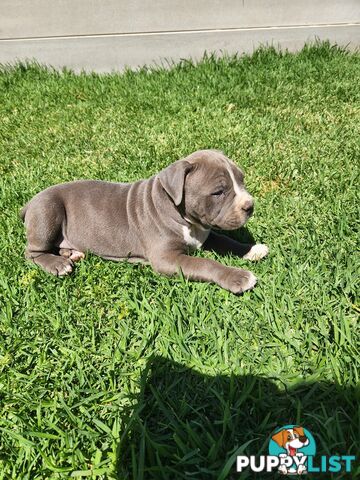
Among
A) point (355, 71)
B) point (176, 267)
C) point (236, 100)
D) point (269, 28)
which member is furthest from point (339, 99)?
point (176, 267)

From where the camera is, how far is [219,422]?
2090 mm

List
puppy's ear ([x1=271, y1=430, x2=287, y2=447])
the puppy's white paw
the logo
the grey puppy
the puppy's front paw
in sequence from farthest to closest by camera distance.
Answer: the puppy's white paw → the grey puppy → the puppy's front paw → puppy's ear ([x1=271, y1=430, x2=287, y2=447]) → the logo

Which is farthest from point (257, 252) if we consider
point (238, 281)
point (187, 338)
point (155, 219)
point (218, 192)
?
point (187, 338)

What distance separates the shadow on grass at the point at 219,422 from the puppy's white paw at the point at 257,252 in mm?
1115

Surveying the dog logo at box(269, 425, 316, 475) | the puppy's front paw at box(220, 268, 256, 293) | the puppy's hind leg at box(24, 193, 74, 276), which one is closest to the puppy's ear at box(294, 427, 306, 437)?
the dog logo at box(269, 425, 316, 475)

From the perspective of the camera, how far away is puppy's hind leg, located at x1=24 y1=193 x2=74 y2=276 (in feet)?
10.8

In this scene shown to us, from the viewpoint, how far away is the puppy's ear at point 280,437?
2.01 metres

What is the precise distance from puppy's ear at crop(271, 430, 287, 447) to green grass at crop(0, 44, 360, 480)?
0.06m

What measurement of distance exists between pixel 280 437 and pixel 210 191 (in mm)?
1643

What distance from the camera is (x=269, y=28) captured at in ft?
23.0

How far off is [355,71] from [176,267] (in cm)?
506

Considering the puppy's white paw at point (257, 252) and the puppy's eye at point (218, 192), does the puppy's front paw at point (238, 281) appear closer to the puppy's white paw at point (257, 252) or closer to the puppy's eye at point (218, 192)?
the puppy's white paw at point (257, 252)

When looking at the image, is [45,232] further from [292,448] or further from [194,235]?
[292,448]

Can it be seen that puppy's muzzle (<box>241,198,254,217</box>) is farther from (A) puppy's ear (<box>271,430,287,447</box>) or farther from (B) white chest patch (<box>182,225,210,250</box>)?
(A) puppy's ear (<box>271,430,287,447</box>)
